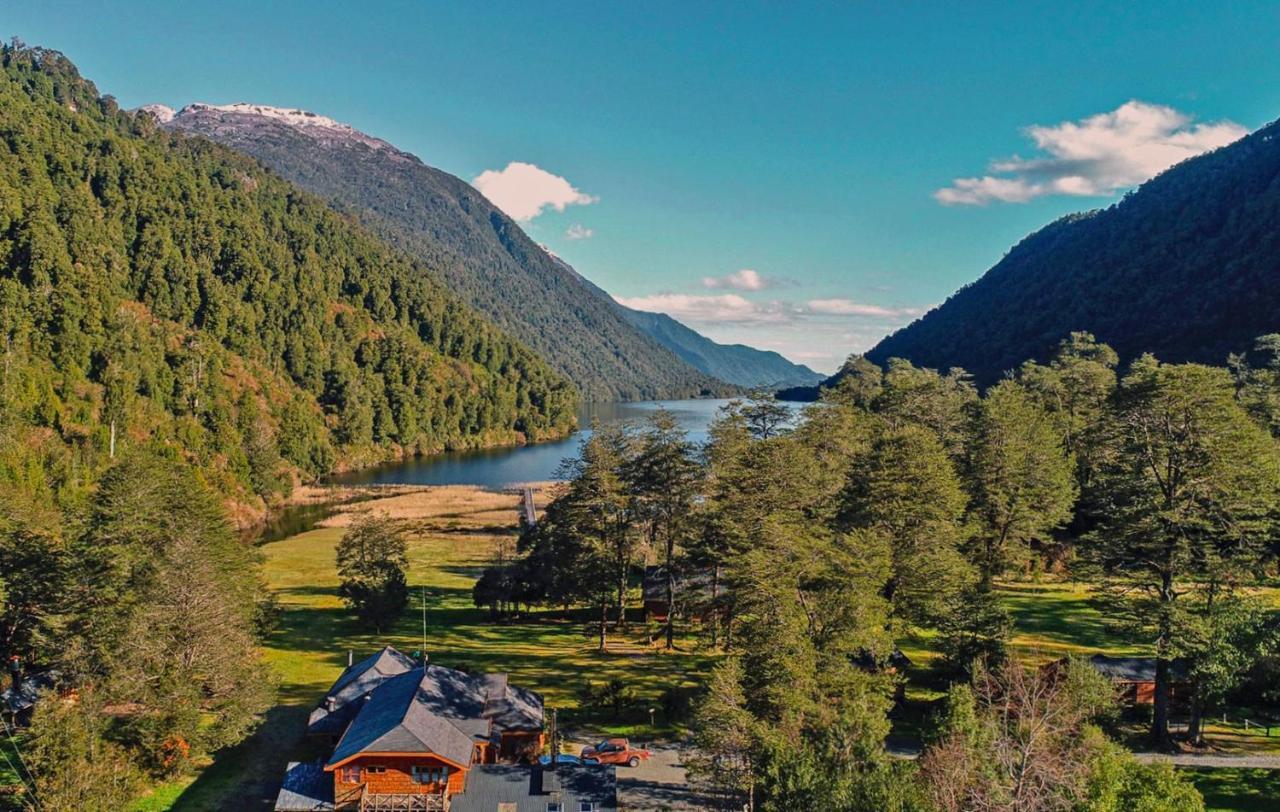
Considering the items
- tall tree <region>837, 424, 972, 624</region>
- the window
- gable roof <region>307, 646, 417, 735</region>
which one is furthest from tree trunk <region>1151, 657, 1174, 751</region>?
gable roof <region>307, 646, 417, 735</region>

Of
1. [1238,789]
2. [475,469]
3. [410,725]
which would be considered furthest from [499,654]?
[475,469]

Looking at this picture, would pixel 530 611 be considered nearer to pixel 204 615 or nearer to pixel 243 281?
pixel 204 615

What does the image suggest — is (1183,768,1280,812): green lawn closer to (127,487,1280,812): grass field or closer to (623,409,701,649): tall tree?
(127,487,1280,812): grass field

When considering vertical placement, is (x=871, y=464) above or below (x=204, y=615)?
above

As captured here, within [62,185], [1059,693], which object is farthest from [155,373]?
[1059,693]

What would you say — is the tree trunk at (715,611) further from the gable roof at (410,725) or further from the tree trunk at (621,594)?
the gable roof at (410,725)

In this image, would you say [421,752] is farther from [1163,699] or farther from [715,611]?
[1163,699]
